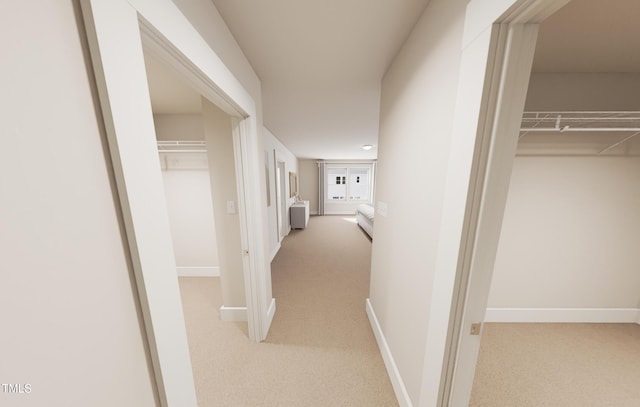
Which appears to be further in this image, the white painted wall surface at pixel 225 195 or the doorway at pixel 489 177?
the white painted wall surface at pixel 225 195

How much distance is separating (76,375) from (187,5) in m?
1.27

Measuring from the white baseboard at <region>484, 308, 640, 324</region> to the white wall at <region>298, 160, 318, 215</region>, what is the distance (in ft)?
20.5

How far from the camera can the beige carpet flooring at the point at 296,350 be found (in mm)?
1410

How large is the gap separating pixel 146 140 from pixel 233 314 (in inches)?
83.6

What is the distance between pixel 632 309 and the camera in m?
2.02

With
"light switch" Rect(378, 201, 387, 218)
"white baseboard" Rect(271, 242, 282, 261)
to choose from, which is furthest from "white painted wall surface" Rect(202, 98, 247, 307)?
"white baseboard" Rect(271, 242, 282, 261)

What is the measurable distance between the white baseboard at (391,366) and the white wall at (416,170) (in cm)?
5

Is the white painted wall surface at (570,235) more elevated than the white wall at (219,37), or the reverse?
the white wall at (219,37)

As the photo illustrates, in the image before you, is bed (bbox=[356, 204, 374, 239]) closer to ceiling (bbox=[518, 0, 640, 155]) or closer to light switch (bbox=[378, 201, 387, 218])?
light switch (bbox=[378, 201, 387, 218])

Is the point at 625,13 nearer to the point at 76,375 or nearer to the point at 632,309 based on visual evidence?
the point at 76,375

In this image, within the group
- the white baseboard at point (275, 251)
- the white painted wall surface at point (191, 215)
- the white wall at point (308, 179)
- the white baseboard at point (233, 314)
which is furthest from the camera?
the white wall at point (308, 179)

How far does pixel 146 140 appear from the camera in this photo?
0.59 metres

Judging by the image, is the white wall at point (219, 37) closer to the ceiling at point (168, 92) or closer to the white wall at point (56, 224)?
the ceiling at point (168, 92)

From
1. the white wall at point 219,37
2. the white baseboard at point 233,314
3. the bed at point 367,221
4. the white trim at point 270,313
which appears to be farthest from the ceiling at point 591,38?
the bed at point 367,221
